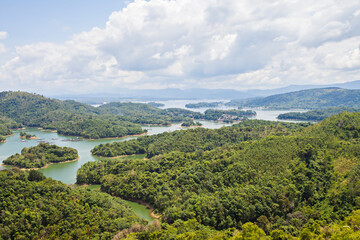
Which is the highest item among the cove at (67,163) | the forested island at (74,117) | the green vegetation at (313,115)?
the forested island at (74,117)

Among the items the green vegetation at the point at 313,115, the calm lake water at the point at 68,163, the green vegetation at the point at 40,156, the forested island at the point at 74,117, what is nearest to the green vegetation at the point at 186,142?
the calm lake water at the point at 68,163

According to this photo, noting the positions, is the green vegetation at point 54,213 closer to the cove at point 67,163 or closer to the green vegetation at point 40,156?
the cove at point 67,163

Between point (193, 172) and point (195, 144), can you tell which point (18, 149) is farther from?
point (193, 172)

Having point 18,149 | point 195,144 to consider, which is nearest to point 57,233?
point 195,144

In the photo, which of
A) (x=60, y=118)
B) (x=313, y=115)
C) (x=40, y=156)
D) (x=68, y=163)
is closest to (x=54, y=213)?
(x=68, y=163)

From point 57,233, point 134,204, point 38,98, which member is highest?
point 38,98

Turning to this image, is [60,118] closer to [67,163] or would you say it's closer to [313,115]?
[67,163]

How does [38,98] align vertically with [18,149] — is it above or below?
above
